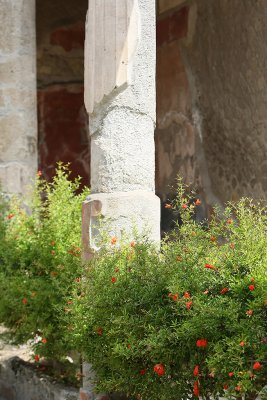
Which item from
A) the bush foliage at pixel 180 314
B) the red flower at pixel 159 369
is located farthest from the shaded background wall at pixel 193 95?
the red flower at pixel 159 369

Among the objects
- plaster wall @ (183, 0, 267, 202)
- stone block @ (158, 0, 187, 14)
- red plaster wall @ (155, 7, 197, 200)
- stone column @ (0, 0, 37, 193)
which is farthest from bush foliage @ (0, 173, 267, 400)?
stone block @ (158, 0, 187, 14)

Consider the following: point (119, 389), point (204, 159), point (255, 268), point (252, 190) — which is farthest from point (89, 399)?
point (204, 159)

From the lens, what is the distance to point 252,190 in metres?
6.39

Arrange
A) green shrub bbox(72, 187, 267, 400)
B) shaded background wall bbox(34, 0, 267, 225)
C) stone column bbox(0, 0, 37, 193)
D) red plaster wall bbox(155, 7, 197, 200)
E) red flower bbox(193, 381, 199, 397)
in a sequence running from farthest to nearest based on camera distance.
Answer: red plaster wall bbox(155, 7, 197, 200)
shaded background wall bbox(34, 0, 267, 225)
stone column bbox(0, 0, 37, 193)
red flower bbox(193, 381, 199, 397)
green shrub bbox(72, 187, 267, 400)

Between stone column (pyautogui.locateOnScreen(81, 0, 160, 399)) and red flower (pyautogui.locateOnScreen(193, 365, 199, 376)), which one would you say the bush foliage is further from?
stone column (pyautogui.locateOnScreen(81, 0, 160, 399))

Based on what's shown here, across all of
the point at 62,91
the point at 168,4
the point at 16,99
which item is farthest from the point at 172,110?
the point at 16,99

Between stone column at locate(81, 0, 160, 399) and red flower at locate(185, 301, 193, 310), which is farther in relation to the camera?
stone column at locate(81, 0, 160, 399)

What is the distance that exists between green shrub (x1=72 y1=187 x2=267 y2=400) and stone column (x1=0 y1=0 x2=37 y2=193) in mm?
2487

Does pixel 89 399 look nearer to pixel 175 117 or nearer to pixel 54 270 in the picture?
pixel 54 270

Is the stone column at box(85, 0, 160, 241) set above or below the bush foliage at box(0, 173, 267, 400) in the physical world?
above

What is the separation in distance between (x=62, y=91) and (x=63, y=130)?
353 millimetres

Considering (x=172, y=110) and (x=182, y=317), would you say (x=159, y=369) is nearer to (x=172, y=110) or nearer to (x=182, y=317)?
(x=182, y=317)

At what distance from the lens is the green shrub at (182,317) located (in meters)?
3.05

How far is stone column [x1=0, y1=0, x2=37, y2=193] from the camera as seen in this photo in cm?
612
